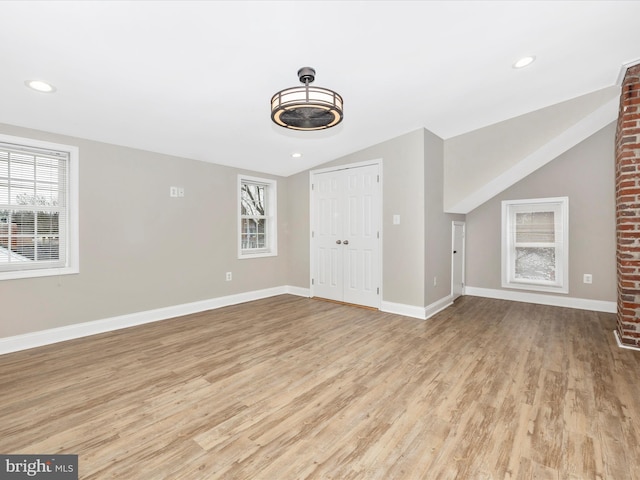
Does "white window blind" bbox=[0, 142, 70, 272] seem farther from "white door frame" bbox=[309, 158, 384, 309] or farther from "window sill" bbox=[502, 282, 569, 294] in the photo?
"window sill" bbox=[502, 282, 569, 294]

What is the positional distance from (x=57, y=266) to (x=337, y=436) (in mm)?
3507

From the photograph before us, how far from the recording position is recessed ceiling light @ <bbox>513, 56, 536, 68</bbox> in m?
2.71

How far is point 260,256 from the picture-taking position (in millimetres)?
5469

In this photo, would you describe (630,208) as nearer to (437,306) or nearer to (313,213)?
(437,306)

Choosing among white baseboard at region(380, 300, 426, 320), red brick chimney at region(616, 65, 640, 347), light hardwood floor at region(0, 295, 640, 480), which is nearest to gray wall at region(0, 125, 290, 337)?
light hardwood floor at region(0, 295, 640, 480)

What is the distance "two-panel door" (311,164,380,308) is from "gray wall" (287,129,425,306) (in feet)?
0.53

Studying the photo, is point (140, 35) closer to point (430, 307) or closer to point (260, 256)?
point (260, 256)

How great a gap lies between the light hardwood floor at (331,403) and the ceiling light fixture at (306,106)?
206 cm

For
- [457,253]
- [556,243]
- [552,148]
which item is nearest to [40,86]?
[552,148]

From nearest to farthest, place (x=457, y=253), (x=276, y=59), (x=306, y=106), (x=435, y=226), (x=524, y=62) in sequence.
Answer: (x=306, y=106), (x=276, y=59), (x=524, y=62), (x=435, y=226), (x=457, y=253)

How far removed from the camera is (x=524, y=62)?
277 centimetres

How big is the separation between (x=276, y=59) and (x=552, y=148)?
148 inches

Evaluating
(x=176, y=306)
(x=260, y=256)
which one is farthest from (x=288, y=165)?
(x=176, y=306)

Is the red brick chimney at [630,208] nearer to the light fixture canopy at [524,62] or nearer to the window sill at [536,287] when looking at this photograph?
the light fixture canopy at [524,62]
